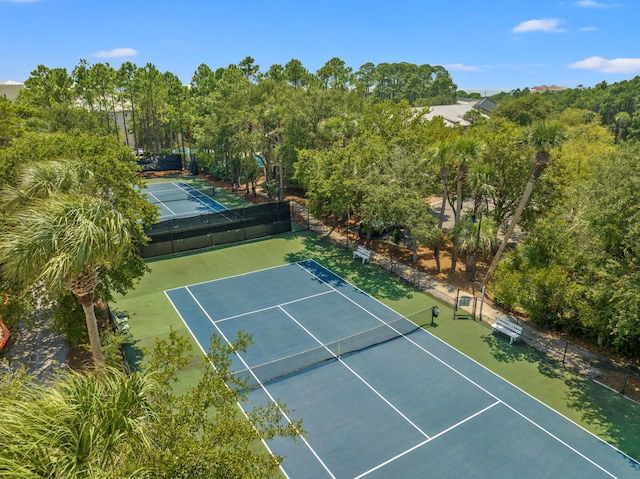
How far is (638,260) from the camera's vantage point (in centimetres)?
1372

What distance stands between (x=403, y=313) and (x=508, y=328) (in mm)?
4685

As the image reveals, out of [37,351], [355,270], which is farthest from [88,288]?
[355,270]

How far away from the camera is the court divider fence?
1562 cm

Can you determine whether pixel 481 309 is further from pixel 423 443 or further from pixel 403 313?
pixel 423 443

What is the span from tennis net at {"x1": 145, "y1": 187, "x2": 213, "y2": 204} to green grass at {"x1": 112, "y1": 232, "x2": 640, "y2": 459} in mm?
15185

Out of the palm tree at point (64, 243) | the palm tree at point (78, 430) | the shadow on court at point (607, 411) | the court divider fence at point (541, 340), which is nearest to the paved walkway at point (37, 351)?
the palm tree at point (64, 243)

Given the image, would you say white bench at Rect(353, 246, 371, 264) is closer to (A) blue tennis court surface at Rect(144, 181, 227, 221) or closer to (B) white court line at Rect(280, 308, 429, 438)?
(B) white court line at Rect(280, 308, 429, 438)

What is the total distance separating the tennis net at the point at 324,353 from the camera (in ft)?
51.5

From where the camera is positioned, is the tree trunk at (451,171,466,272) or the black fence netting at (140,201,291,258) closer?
the tree trunk at (451,171,466,272)

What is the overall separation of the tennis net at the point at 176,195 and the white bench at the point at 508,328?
31.4 m

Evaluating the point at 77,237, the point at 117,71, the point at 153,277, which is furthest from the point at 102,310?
the point at 117,71

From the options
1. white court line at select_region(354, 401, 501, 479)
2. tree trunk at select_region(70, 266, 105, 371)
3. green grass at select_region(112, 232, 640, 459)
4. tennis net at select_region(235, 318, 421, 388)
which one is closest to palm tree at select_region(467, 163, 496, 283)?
green grass at select_region(112, 232, 640, 459)

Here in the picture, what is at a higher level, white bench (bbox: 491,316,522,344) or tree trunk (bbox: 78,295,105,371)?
tree trunk (bbox: 78,295,105,371)

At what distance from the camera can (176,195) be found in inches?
1676
